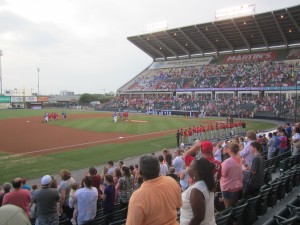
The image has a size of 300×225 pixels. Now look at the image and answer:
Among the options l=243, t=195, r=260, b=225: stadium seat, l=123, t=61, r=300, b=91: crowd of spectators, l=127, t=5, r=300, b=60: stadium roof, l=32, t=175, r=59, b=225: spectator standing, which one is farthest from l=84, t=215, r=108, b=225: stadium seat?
l=127, t=5, r=300, b=60: stadium roof

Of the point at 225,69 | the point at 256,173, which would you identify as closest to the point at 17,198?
the point at 256,173

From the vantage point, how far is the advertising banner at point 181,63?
228 ft

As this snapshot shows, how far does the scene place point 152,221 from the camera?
10.5 ft

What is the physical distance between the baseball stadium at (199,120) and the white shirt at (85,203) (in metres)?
0.12

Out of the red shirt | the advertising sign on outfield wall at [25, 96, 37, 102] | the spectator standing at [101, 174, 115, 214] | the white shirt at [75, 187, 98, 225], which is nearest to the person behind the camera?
the red shirt

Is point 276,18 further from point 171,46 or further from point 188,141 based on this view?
point 188,141

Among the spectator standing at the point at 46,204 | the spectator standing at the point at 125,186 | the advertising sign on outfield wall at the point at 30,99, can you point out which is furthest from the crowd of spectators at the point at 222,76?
the spectator standing at the point at 46,204

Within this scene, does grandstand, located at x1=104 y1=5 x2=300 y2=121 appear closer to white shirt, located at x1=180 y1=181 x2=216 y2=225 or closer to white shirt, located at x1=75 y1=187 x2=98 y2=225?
white shirt, located at x1=75 y1=187 x2=98 y2=225

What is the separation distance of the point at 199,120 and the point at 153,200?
138 ft

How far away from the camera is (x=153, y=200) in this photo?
10.5 feet

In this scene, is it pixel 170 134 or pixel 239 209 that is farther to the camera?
pixel 170 134

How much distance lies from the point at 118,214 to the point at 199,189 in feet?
12.9

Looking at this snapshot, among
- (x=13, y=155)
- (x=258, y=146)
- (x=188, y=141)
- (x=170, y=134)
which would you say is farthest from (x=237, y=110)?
(x=258, y=146)

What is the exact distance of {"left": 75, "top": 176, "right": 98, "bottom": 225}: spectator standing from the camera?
637 cm
